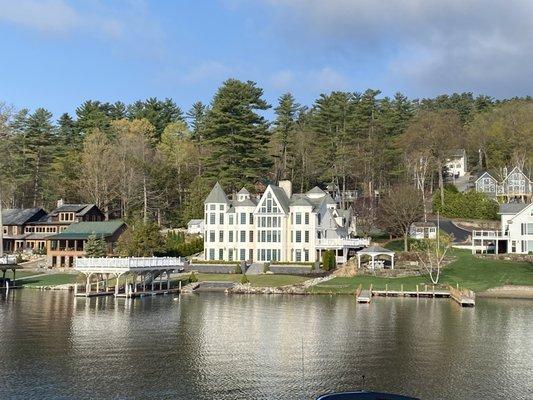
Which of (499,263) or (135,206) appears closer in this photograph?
(499,263)

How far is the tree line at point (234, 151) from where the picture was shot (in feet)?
324

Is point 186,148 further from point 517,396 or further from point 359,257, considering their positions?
point 517,396

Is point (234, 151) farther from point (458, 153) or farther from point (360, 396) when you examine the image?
point (360, 396)

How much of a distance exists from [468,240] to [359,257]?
18657mm

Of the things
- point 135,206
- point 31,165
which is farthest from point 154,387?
point 31,165

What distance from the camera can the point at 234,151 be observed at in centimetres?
9856

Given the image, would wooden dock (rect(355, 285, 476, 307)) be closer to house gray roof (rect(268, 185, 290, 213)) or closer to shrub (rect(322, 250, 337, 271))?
shrub (rect(322, 250, 337, 271))

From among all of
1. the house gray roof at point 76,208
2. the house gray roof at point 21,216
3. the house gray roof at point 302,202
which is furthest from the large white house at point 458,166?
the house gray roof at point 21,216

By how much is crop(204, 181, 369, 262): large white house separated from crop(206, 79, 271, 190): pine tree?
12727 mm

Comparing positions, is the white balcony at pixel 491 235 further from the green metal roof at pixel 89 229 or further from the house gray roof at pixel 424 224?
the green metal roof at pixel 89 229

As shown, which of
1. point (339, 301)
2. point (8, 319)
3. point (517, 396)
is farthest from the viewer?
point (339, 301)

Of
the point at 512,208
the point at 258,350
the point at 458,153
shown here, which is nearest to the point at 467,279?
the point at 512,208

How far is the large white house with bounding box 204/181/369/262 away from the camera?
80.7 metres

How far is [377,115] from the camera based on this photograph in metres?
120
